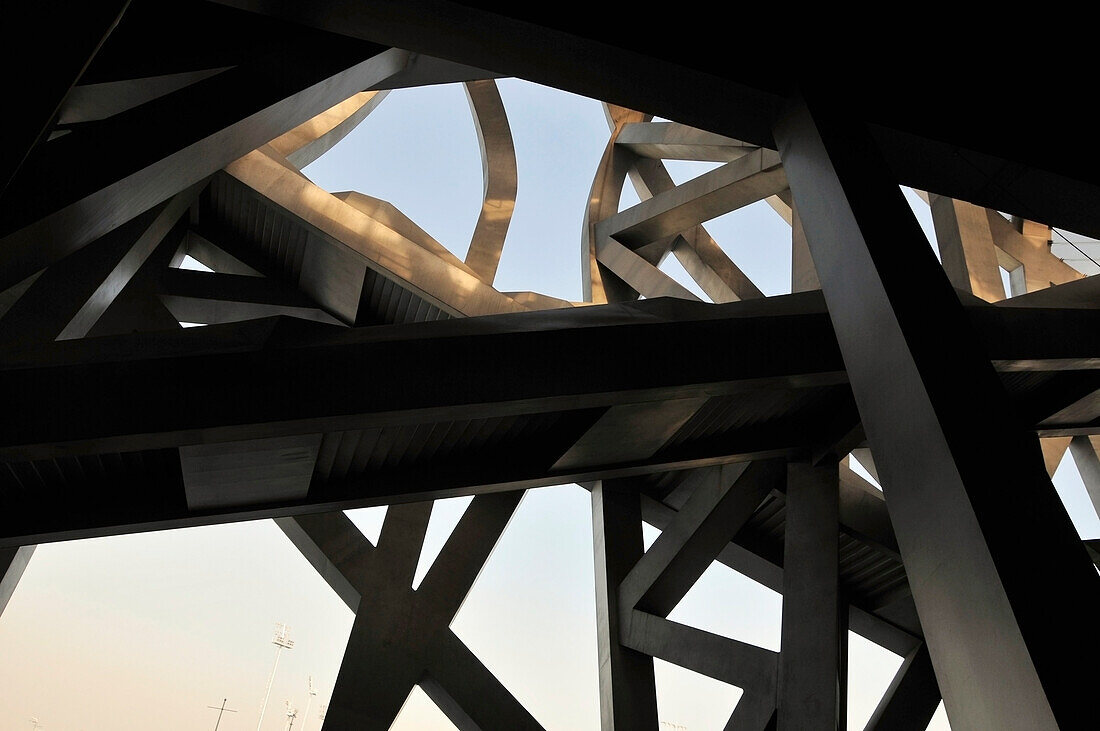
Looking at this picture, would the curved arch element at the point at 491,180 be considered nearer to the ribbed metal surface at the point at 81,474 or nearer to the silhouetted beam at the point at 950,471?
the ribbed metal surface at the point at 81,474

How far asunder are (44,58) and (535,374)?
6.93ft

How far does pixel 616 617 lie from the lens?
24.2ft

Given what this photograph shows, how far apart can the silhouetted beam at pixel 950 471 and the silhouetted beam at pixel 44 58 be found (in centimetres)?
243

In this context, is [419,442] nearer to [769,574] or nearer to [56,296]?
[56,296]

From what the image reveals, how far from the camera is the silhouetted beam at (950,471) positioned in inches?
68.7

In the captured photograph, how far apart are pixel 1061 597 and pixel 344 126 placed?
981cm

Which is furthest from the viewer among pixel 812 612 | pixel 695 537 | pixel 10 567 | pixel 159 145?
pixel 695 537

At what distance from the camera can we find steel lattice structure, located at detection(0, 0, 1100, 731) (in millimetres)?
2293

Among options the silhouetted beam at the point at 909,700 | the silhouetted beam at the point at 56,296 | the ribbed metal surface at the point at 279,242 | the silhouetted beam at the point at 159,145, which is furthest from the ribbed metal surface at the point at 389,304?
the silhouetted beam at the point at 909,700

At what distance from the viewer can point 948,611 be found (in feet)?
6.57

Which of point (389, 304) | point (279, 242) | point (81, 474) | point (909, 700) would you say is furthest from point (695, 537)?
point (279, 242)

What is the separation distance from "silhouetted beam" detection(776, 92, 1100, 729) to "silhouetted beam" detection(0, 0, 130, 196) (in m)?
2.43

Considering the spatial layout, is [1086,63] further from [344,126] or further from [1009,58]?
[344,126]

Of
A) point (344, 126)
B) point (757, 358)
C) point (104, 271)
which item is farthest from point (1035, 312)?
point (344, 126)
